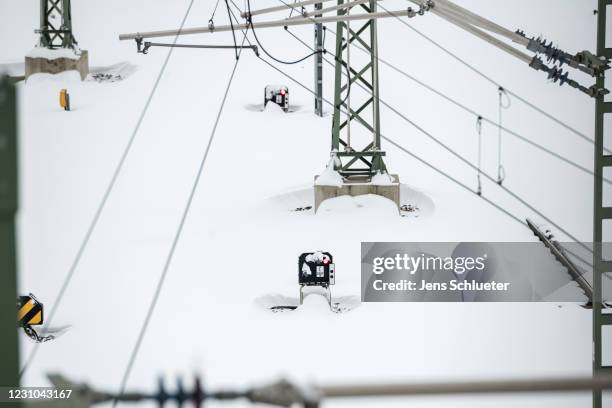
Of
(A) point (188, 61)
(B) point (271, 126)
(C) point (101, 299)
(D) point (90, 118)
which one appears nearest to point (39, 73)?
(D) point (90, 118)

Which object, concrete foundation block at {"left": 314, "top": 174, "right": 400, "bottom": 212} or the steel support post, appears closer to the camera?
concrete foundation block at {"left": 314, "top": 174, "right": 400, "bottom": 212}

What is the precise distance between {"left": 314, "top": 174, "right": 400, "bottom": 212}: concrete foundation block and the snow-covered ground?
0.15 meters

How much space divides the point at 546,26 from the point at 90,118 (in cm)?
1238

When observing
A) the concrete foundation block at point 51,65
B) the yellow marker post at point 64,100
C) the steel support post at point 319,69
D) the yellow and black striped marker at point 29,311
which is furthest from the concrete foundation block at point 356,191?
the concrete foundation block at point 51,65

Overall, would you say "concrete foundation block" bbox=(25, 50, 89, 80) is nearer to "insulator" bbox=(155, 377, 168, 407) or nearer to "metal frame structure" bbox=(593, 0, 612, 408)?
"metal frame structure" bbox=(593, 0, 612, 408)

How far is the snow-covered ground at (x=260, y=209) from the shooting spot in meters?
8.74

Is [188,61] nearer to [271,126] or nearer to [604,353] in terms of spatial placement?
[271,126]

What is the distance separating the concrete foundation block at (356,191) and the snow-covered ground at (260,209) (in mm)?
148

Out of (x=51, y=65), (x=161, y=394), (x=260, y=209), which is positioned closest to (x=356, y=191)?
(x=260, y=209)

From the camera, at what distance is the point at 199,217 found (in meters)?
13.0

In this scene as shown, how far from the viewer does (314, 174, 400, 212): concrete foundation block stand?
13070 millimetres

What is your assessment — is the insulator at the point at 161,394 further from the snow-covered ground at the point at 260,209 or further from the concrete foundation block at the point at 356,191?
the concrete foundation block at the point at 356,191

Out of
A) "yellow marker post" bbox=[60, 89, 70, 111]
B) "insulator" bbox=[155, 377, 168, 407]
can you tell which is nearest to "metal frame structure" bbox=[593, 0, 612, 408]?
"insulator" bbox=[155, 377, 168, 407]

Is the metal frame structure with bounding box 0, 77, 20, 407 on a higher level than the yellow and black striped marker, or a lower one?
higher
